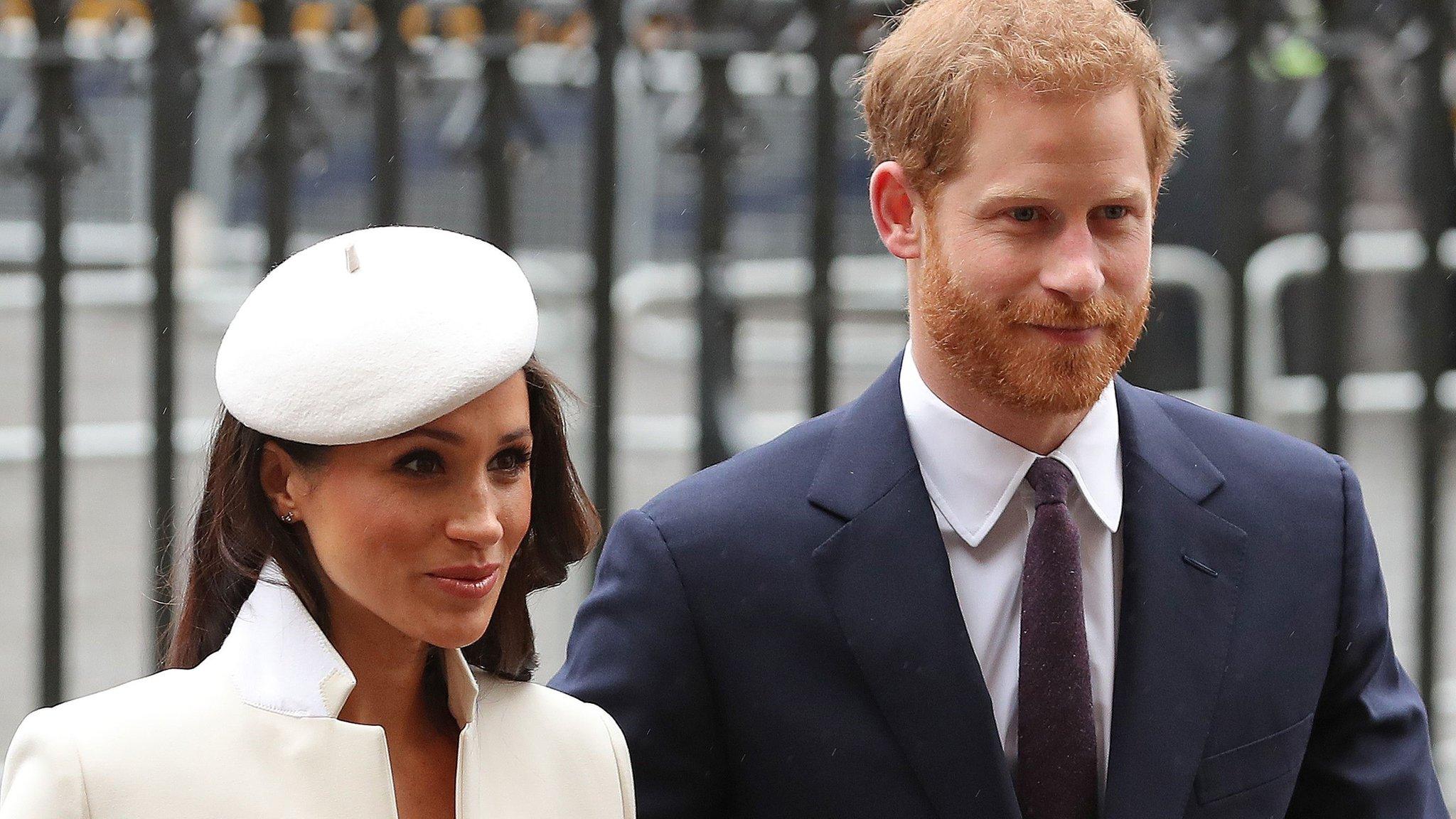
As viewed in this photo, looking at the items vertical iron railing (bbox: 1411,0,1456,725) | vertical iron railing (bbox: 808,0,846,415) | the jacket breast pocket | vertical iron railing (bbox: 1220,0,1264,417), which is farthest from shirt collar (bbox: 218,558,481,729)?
vertical iron railing (bbox: 1411,0,1456,725)

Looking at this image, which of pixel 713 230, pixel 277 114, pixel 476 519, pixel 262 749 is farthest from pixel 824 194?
pixel 262 749

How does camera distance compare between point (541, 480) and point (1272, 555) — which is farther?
point (1272, 555)

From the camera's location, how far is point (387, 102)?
4.31 m

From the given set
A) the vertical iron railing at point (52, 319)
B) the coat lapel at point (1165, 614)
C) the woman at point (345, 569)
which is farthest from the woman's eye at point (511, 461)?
the vertical iron railing at point (52, 319)

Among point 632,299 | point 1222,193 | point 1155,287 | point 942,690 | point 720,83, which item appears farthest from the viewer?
point 632,299

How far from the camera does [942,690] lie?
2584 mm

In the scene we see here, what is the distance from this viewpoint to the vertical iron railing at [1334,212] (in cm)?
473

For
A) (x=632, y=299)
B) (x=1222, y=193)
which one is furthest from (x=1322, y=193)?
(x=632, y=299)

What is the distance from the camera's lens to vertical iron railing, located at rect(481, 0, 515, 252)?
14.2 ft

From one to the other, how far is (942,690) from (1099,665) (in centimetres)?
23

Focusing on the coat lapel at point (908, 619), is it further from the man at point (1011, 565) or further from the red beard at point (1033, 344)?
the red beard at point (1033, 344)

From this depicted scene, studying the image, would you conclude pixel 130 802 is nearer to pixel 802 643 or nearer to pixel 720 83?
pixel 802 643

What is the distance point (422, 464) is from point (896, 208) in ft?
2.73

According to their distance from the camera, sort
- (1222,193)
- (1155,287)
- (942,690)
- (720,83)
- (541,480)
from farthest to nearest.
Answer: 1. (1155,287)
2. (1222,193)
3. (720,83)
4. (942,690)
5. (541,480)
